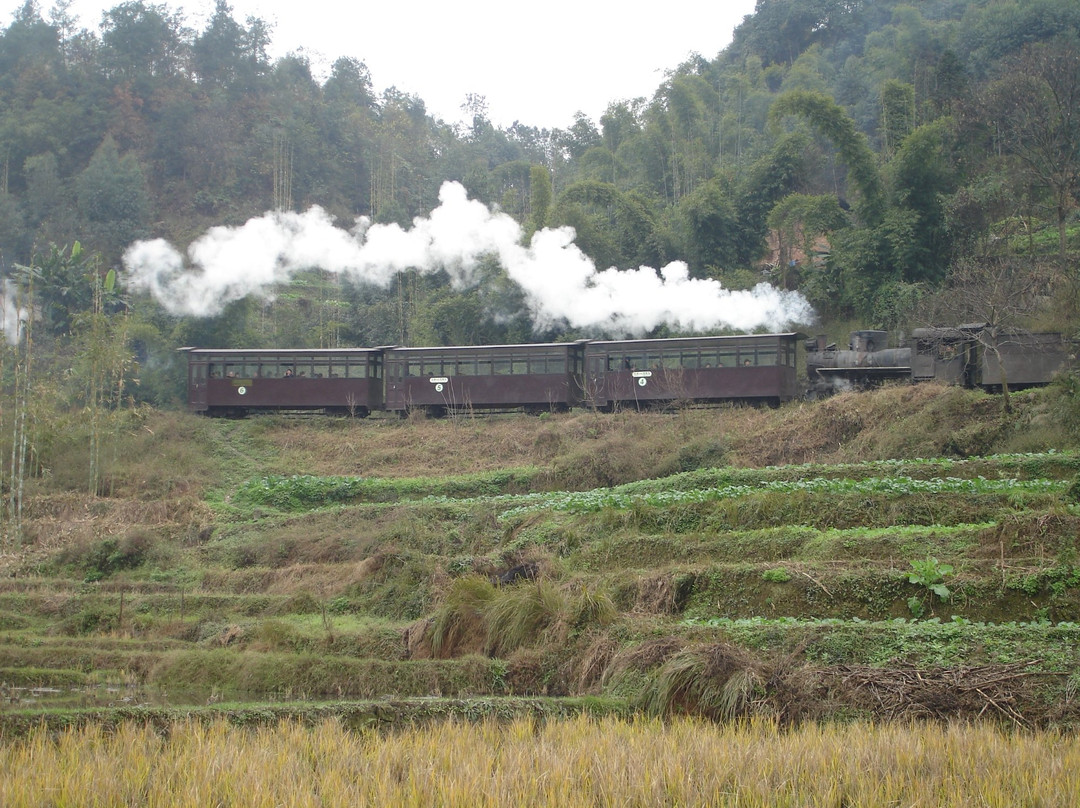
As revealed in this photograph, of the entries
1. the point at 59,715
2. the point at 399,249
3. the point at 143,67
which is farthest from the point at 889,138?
the point at 143,67

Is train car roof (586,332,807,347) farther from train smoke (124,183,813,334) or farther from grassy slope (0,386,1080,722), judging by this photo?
train smoke (124,183,813,334)

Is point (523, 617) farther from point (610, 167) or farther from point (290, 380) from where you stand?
point (610, 167)

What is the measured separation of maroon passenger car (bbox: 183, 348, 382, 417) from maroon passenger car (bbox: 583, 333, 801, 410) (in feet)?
25.0

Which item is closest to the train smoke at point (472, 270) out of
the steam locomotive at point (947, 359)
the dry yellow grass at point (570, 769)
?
the steam locomotive at point (947, 359)

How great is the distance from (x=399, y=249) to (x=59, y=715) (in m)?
35.8

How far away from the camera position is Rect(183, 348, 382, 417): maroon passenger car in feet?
113

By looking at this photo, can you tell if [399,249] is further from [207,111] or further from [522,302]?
[207,111]

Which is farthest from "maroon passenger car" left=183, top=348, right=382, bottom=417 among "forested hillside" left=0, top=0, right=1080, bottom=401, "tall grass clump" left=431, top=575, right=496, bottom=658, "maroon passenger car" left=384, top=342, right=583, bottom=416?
"tall grass clump" left=431, top=575, right=496, bottom=658

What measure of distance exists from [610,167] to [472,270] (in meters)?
19.6

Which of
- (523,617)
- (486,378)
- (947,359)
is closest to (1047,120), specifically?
(947,359)

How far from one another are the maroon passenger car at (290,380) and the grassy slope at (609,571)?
200 inches

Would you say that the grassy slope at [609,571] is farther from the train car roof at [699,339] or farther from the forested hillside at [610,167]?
the forested hillside at [610,167]

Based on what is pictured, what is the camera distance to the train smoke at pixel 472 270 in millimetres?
36844

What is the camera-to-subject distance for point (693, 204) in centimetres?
4444
